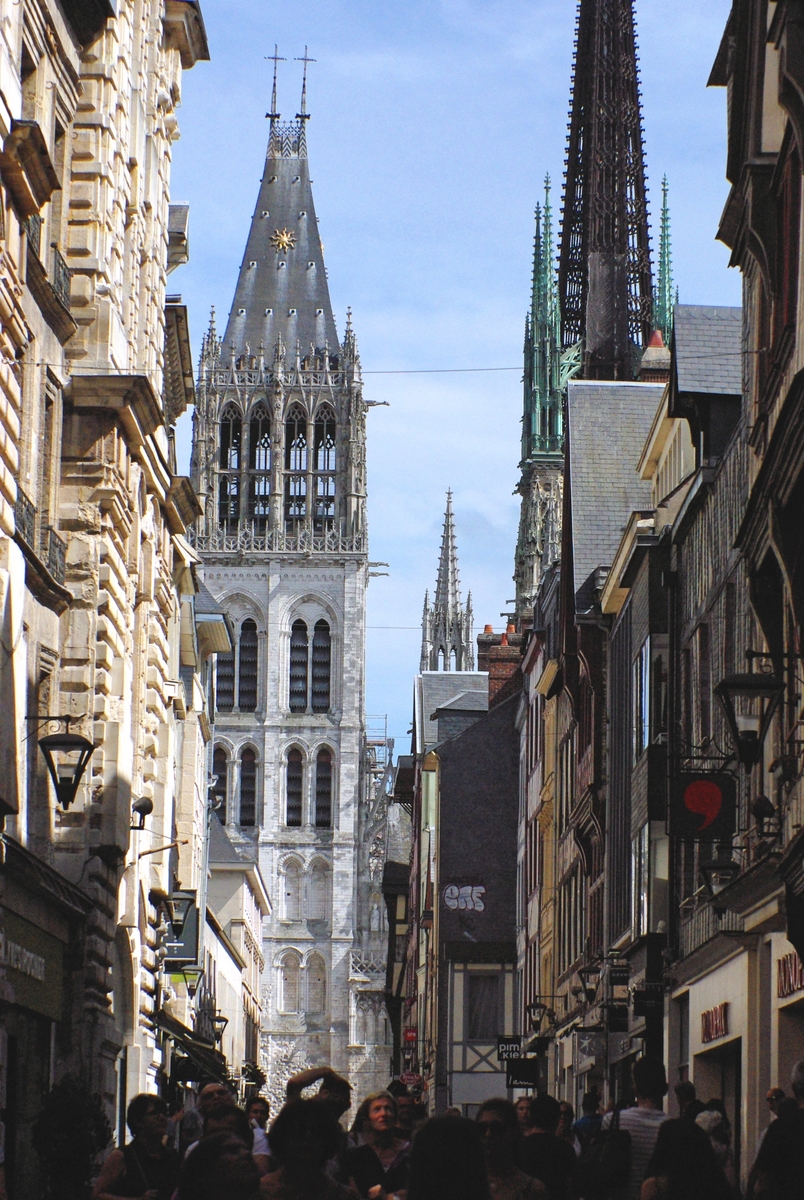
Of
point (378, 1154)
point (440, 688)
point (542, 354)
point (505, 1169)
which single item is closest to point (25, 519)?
point (378, 1154)

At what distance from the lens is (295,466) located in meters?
126

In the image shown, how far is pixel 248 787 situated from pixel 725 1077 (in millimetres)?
98889

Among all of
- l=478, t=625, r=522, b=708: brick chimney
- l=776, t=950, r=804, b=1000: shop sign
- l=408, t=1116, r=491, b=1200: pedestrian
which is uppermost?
l=478, t=625, r=522, b=708: brick chimney

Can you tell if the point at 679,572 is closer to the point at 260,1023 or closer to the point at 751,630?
the point at 751,630

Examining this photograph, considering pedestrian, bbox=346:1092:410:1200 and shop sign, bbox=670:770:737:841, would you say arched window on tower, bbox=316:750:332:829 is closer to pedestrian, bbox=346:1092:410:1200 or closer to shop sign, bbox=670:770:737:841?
shop sign, bbox=670:770:737:841

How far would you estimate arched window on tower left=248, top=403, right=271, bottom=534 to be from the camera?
124688 millimetres

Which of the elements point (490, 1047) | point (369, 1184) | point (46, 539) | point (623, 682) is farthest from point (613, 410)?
point (369, 1184)

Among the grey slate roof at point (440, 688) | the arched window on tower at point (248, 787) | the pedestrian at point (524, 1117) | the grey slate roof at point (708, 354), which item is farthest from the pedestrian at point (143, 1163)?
the arched window on tower at point (248, 787)

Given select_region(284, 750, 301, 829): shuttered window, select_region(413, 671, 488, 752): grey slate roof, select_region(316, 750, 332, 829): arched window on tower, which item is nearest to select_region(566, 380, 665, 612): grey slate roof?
select_region(413, 671, 488, 752): grey slate roof

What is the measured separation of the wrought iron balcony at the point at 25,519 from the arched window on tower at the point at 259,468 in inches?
3996

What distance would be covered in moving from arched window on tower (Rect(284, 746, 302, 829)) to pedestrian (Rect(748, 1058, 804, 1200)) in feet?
365

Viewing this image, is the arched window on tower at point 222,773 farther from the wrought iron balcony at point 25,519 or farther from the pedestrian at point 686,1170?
the pedestrian at point 686,1170

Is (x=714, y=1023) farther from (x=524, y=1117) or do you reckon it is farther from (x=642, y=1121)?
(x=642, y=1121)

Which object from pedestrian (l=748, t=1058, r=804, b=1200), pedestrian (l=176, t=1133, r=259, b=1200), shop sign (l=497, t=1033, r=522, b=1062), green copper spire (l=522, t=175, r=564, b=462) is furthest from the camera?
green copper spire (l=522, t=175, r=564, b=462)
